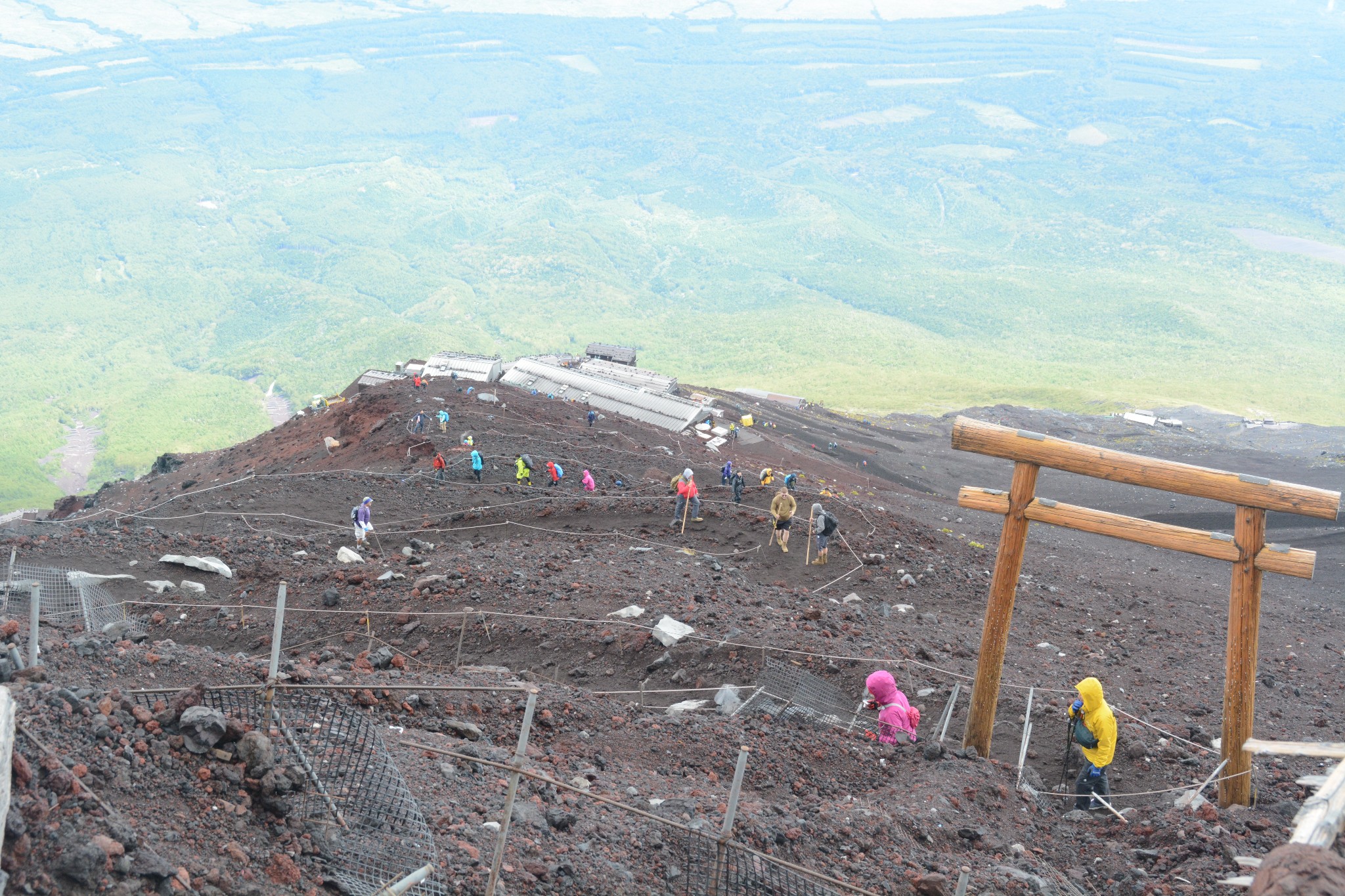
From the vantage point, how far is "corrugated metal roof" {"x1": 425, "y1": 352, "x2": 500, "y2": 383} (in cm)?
4438

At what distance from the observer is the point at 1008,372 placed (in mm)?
90812

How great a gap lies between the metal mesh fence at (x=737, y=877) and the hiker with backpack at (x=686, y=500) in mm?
11163

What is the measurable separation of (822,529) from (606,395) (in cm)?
2618

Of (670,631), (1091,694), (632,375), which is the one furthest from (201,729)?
(632,375)

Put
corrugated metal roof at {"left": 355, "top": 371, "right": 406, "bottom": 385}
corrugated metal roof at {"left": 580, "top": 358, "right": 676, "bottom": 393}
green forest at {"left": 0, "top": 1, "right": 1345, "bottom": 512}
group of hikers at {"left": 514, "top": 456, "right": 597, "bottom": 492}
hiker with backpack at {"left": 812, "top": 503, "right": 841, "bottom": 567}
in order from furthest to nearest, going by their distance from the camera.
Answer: green forest at {"left": 0, "top": 1, "right": 1345, "bottom": 512} < corrugated metal roof at {"left": 580, "top": 358, "right": 676, "bottom": 393} < corrugated metal roof at {"left": 355, "top": 371, "right": 406, "bottom": 385} < group of hikers at {"left": 514, "top": 456, "right": 597, "bottom": 492} < hiker with backpack at {"left": 812, "top": 503, "right": 841, "bottom": 567}

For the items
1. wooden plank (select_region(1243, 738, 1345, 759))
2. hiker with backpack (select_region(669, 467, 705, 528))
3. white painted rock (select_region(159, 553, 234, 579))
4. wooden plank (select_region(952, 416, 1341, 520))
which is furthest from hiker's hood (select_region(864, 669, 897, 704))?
white painted rock (select_region(159, 553, 234, 579))

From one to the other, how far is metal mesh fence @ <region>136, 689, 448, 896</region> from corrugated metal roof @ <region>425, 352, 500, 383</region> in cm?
3688

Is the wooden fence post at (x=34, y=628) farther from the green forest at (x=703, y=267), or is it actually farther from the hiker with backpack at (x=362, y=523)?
the green forest at (x=703, y=267)

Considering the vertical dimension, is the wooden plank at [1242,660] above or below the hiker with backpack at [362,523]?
above

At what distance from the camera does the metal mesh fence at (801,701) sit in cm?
959

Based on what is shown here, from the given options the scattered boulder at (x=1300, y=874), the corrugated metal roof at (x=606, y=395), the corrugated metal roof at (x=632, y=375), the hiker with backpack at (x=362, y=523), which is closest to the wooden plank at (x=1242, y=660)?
the scattered boulder at (x=1300, y=874)

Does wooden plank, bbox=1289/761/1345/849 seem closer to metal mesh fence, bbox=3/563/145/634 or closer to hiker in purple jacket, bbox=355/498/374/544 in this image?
metal mesh fence, bbox=3/563/145/634

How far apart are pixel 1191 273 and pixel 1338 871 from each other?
13871 centimetres

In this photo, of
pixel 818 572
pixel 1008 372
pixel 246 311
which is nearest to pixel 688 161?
pixel 246 311
